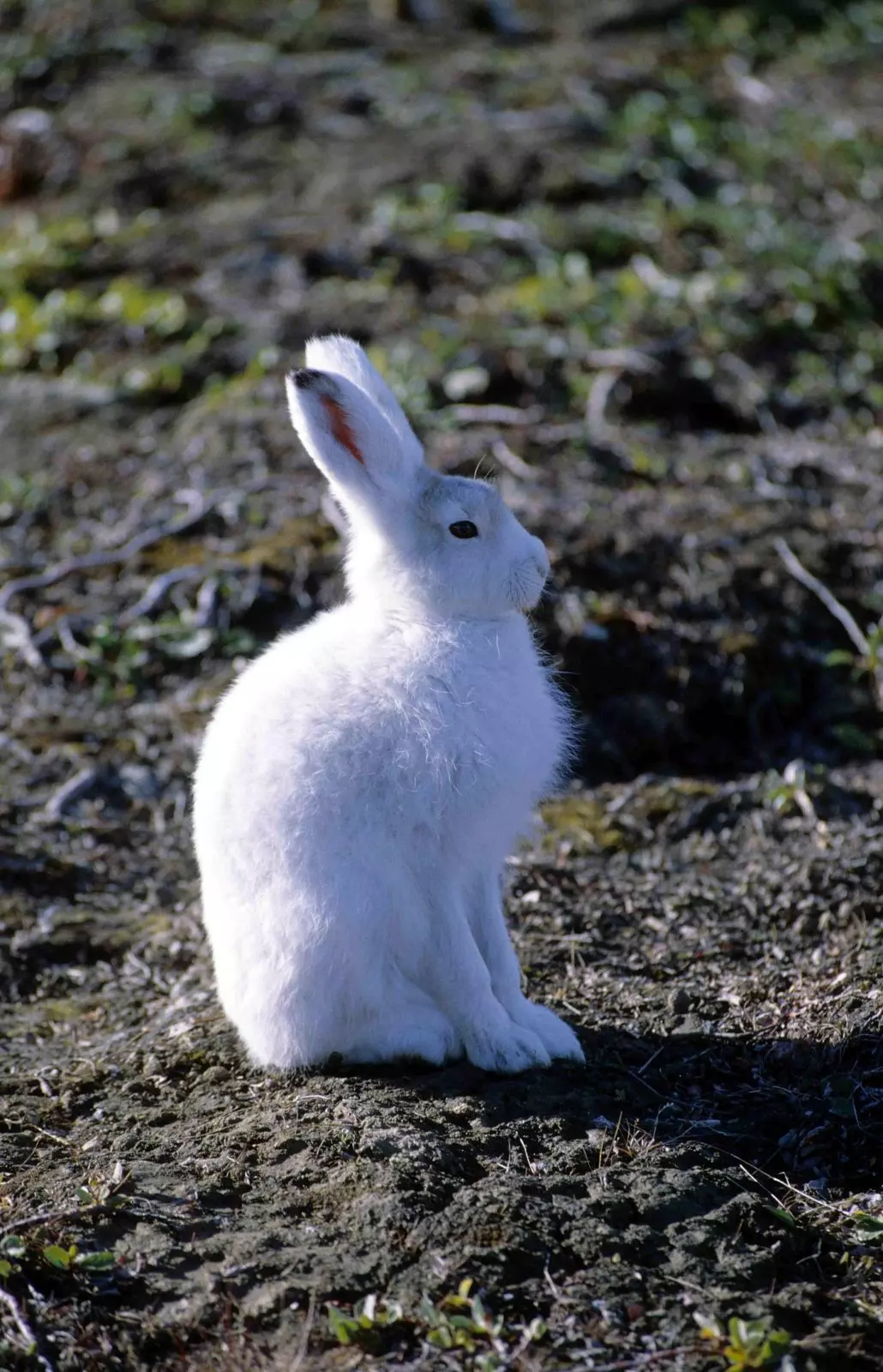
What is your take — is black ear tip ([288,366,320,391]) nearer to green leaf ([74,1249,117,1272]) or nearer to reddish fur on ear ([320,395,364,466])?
reddish fur on ear ([320,395,364,466])

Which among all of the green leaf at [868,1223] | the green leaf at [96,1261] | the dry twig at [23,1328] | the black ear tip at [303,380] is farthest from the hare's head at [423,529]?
the dry twig at [23,1328]

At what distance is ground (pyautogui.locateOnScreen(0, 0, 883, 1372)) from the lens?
3561mm

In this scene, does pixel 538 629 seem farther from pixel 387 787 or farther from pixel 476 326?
pixel 476 326

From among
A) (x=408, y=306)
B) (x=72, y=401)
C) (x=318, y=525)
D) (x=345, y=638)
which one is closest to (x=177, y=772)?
(x=318, y=525)

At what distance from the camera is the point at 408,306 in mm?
9641

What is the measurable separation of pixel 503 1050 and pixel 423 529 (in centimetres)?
156

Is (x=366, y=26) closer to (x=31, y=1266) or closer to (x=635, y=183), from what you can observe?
(x=635, y=183)

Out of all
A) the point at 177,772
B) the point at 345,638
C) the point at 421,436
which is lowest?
the point at 177,772

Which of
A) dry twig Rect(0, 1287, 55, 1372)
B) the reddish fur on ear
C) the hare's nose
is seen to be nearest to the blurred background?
the hare's nose

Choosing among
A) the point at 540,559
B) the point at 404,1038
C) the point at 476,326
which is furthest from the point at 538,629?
the point at 476,326

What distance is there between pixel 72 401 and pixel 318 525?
2265 millimetres

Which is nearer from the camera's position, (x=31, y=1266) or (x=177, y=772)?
(x=31, y=1266)

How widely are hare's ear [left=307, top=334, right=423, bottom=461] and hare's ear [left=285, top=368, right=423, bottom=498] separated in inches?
5.3

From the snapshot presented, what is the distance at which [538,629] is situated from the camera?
692 centimetres
